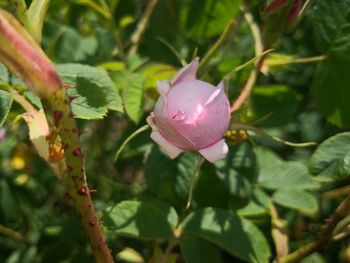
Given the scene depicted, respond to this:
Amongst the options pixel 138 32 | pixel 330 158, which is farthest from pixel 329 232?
pixel 138 32

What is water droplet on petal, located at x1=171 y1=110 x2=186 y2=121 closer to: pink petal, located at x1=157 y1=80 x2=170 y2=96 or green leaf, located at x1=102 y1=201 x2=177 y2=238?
pink petal, located at x1=157 y1=80 x2=170 y2=96

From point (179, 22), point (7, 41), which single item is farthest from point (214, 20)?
point (7, 41)

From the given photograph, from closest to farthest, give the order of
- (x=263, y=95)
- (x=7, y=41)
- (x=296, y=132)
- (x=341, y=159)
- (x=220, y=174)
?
(x=7, y=41) < (x=341, y=159) < (x=220, y=174) < (x=263, y=95) < (x=296, y=132)

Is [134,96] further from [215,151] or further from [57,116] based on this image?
[57,116]

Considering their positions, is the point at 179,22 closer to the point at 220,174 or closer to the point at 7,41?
the point at 220,174

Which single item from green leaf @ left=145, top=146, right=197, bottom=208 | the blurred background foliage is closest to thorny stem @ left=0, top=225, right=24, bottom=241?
the blurred background foliage

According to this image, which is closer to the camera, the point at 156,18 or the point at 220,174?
the point at 220,174
